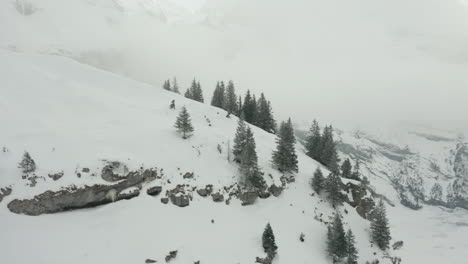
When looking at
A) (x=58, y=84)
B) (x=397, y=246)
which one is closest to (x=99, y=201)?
(x=58, y=84)

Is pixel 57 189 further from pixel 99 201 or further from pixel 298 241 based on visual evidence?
pixel 298 241

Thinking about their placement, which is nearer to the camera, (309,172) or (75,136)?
(75,136)

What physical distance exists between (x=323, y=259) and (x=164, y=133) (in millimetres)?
32610

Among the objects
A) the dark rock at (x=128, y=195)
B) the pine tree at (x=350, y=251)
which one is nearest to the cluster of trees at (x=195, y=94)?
the dark rock at (x=128, y=195)

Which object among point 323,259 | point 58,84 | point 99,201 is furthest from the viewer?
point 58,84

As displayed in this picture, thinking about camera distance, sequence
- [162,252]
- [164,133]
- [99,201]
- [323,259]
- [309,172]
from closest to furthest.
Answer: [162,252], [99,201], [323,259], [164,133], [309,172]

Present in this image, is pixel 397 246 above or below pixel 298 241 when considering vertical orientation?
below

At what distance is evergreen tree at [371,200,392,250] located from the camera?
165 feet

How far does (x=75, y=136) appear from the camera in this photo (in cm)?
4434

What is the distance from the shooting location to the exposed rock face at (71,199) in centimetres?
3306

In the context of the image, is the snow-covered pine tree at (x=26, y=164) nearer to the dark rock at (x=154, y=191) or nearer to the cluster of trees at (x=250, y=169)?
the dark rock at (x=154, y=191)

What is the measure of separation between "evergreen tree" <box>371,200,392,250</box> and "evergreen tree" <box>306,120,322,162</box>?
2437cm

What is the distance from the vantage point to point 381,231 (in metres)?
50.7

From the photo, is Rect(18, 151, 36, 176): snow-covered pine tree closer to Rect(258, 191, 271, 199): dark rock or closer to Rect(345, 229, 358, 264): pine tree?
Rect(258, 191, 271, 199): dark rock
